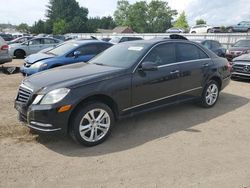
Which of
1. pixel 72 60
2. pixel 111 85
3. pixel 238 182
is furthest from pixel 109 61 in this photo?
pixel 72 60

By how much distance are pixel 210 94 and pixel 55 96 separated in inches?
152

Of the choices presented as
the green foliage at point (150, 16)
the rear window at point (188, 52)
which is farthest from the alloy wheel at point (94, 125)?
the green foliage at point (150, 16)

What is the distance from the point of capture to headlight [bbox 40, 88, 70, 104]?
13.9ft

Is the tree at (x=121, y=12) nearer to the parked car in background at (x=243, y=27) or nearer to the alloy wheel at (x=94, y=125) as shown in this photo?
the parked car in background at (x=243, y=27)

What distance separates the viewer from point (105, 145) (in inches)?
183

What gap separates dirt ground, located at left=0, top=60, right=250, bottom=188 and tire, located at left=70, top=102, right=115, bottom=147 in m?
0.15

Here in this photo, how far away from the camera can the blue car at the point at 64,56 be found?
356 inches

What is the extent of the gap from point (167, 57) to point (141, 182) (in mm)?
2902

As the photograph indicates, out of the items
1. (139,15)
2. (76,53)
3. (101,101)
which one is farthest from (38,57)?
(139,15)

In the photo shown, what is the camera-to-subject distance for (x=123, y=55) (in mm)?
5578

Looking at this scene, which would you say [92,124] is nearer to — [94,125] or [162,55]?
[94,125]

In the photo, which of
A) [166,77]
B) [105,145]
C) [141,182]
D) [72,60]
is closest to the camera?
[141,182]

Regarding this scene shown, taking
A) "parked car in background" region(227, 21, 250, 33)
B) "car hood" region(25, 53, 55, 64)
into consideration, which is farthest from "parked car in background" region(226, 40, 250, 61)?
"parked car in background" region(227, 21, 250, 33)

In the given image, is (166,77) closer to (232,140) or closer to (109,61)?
(109,61)
